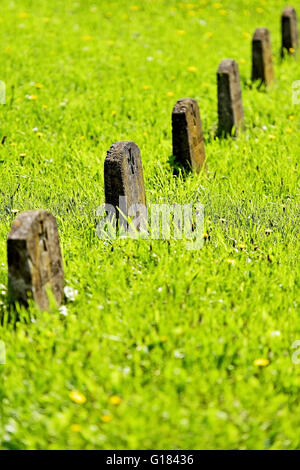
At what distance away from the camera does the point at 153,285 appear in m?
3.43

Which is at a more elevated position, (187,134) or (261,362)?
(187,134)

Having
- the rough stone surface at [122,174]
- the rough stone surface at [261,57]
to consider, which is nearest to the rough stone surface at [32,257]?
the rough stone surface at [122,174]

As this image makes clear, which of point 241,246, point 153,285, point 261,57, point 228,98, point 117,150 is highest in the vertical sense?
point 261,57

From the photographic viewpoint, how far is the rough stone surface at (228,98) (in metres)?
5.95

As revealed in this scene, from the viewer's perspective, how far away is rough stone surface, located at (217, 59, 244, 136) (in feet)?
19.5

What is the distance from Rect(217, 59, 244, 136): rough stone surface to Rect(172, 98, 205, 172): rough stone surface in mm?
910

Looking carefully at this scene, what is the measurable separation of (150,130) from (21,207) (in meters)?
Result: 1.91

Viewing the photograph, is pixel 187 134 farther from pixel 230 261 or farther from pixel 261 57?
pixel 261 57

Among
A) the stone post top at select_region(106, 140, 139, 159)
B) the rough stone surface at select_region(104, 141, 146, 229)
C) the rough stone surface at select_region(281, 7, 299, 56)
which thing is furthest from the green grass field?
the rough stone surface at select_region(281, 7, 299, 56)

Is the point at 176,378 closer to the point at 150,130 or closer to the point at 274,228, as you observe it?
the point at 274,228

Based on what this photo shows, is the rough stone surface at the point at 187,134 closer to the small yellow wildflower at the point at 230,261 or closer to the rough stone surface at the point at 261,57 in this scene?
the small yellow wildflower at the point at 230,261

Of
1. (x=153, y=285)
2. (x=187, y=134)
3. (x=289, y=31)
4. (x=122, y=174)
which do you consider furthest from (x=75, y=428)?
(x=289, y=31)

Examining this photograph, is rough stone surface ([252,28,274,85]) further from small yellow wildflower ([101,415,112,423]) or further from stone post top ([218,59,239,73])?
small yellow wildflower ([101,415,112,423])

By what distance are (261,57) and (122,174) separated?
14.0ft
